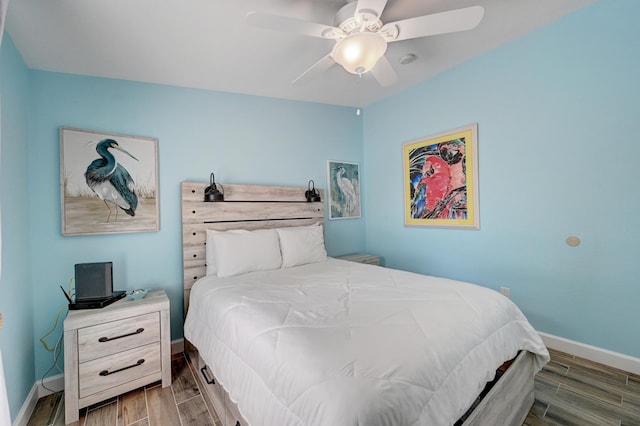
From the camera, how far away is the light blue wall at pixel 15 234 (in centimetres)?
158

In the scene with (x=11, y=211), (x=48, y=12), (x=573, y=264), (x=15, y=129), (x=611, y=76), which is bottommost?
(x=573, y=264)

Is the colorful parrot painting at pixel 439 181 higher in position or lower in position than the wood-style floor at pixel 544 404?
higher

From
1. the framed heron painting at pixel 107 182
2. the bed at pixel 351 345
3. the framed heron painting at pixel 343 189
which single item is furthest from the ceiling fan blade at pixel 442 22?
the framed heron painting at pixel 107 182

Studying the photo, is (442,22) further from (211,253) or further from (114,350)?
(114,350)

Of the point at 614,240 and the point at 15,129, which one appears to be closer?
the point at 15,129

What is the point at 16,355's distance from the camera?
169cm

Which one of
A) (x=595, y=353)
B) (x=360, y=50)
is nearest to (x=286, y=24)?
(x=360, y=50)

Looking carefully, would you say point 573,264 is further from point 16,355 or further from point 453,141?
point 16,355

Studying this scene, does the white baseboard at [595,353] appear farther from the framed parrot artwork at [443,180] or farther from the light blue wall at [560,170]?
the framed parrot artwork at [443,180]

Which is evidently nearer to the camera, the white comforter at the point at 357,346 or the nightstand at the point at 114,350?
the white comforter at the point at 357,346

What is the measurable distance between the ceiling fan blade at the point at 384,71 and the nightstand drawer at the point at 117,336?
7.80ft

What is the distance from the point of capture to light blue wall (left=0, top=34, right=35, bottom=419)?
1.58m

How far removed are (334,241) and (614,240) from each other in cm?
254

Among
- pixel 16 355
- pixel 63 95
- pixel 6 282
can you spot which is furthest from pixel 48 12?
pixel 16 355
